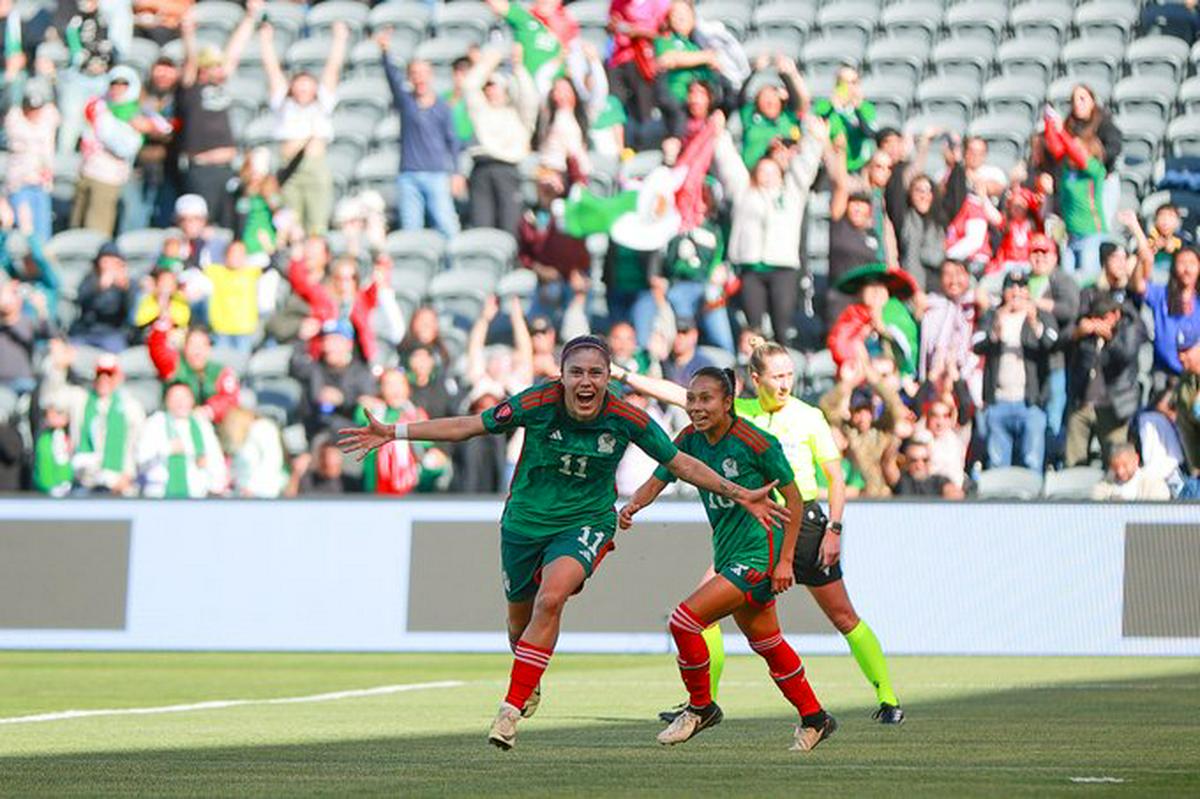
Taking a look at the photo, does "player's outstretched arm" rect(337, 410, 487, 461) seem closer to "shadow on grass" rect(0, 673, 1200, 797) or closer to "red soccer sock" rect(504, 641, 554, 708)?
"red soccer sock" rect(504, 641, 554, 708)

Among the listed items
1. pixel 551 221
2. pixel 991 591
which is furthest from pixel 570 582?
pixel 551 221

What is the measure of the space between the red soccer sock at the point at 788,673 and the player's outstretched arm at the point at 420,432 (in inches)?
65.4

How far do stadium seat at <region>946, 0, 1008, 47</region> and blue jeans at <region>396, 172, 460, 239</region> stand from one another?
632 centimetres

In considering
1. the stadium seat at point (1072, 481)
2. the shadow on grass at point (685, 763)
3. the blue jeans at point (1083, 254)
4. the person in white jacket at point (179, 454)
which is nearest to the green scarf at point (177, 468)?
the person in white jacket at point (179, 454)

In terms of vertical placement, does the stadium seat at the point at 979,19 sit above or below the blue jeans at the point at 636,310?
above

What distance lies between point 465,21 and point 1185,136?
8452mm

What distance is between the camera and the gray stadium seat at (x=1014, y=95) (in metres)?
24.5

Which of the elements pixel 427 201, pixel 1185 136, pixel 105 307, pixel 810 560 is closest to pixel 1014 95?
pixel 1185 136

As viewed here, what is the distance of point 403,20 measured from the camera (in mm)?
26938

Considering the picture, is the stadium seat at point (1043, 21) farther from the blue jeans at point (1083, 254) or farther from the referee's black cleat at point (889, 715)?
the referee's black cleat at point (889, 715)

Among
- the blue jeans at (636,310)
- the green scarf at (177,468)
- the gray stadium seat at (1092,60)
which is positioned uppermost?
the gray stadium seat at (1092,60)

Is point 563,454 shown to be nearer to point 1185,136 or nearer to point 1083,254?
point 1083,254

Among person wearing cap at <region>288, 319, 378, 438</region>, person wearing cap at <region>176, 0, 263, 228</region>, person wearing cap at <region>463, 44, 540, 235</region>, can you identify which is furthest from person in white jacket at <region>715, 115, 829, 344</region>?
person wearing cap at <region>176, 0, 263, 228</region>

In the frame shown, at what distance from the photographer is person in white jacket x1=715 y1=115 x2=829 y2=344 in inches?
822
